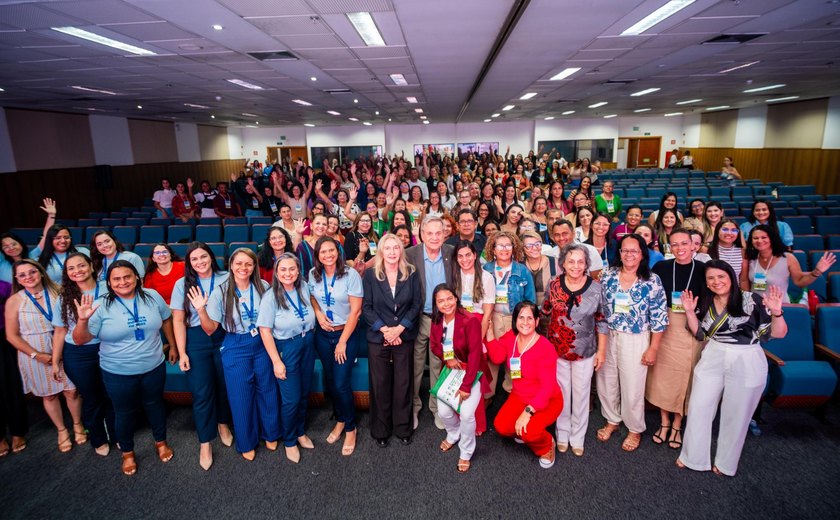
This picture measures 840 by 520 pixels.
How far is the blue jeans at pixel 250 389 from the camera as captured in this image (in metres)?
2.96

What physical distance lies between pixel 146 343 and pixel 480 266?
2.48 m

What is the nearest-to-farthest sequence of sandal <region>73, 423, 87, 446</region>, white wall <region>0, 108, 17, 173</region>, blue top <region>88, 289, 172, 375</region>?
blue top <region>88, 289, 172, 375</region> < sandal <region>73, 423, 87, 446</region> < white wall <region>0, 108, 17, 173</region>

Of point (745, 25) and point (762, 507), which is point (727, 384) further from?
point (745, 25)

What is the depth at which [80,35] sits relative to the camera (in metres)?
4.46

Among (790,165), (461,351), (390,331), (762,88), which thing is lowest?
(461,351)

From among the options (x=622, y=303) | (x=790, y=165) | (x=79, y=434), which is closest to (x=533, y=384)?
(x=622, y=303)

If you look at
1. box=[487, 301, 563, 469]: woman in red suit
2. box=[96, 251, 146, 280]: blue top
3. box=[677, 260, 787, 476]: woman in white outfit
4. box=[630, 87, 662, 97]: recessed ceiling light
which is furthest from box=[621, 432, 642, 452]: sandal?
box=[630, 87, 662, 97]: recessed ceiling light

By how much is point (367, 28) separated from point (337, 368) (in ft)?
12.3

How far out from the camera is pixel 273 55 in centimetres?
581

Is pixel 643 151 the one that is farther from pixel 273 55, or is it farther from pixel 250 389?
pixel 250 389

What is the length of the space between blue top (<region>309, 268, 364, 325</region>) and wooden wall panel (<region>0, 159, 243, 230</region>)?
452 inches

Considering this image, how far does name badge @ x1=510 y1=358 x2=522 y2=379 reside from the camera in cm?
295

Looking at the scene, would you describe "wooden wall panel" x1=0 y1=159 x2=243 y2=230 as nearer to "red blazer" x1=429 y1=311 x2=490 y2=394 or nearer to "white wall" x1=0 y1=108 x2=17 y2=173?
"white wall" x1=0 y1=108 x2=17 y2=173

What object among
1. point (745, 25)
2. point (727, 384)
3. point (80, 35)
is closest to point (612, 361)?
point (727, 384)
